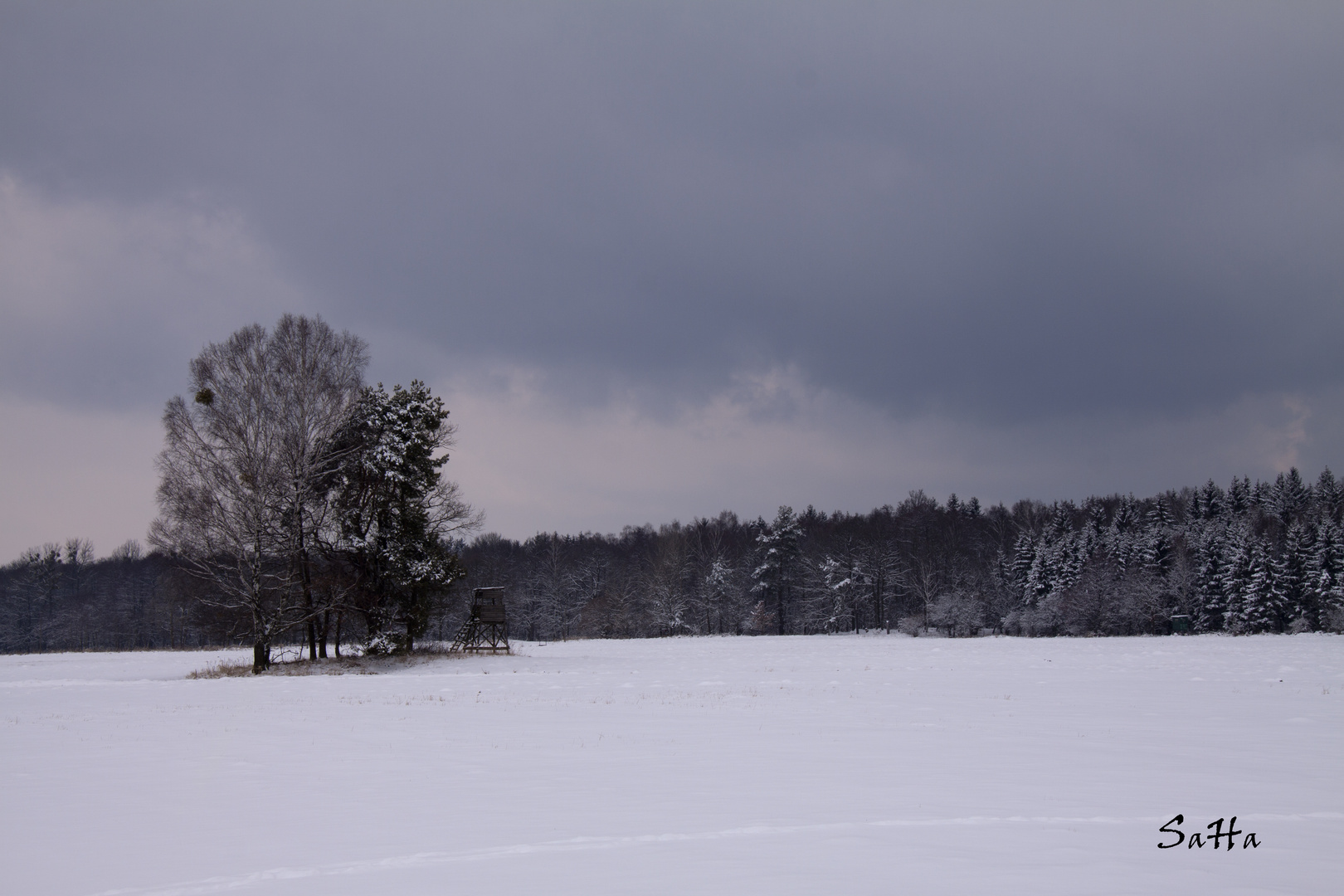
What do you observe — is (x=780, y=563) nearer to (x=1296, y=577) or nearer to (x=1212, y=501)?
(x=1296, y=577)

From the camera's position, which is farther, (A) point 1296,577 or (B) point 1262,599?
(A) point 1296,577

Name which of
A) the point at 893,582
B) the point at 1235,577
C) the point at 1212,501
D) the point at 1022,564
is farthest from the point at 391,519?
the point at 1212,501

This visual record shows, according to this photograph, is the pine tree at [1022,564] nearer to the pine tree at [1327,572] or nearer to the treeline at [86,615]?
the pine tree at [1327,572]

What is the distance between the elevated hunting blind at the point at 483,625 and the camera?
37.7m

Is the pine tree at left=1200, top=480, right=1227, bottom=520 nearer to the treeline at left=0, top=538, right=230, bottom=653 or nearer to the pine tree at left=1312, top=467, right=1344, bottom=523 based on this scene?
the pine tree at left=1312, top=467, right=1344, bottom=523

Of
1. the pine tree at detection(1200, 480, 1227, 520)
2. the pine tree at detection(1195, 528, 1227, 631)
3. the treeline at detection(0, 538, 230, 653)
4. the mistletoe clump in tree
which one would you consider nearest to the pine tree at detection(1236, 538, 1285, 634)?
the pine tree at detection(1195, 528, 1227, 631)

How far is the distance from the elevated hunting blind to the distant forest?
155cm

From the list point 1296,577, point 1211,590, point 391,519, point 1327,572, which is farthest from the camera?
point 1211,590

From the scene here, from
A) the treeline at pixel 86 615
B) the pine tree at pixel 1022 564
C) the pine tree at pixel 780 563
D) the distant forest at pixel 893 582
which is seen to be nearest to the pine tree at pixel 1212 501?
the distant forest at pixel 893 582

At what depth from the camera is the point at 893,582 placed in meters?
83.8

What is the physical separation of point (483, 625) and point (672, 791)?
3105 centimetres

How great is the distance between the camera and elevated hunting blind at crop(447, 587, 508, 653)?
124 feet

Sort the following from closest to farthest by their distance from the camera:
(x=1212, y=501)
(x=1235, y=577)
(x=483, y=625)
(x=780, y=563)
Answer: (x=483, y=625), (x=1235, y=577), (x=780, y=563), (x=1212, y=501)

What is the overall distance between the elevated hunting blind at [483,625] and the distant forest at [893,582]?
1.55 metres
